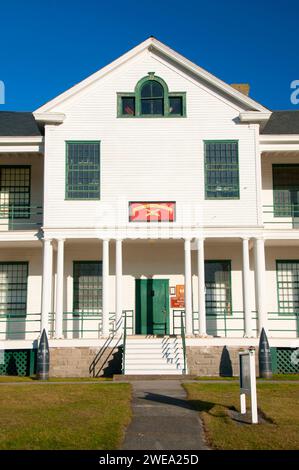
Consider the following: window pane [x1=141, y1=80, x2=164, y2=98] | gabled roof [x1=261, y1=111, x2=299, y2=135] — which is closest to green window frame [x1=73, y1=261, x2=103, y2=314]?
window pane [x1=141, y1=80, x2=164, y2=98]

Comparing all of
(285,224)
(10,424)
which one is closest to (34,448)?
(10,424)

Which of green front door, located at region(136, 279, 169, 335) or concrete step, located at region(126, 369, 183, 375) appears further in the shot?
green front door, located at region(136, 279, 169, 335)

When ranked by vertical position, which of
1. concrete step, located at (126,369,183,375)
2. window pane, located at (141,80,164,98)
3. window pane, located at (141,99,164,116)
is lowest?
concrete step, located at (126,369,183,375)

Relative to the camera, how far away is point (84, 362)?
19.6 meters

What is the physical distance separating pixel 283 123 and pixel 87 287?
431 inches

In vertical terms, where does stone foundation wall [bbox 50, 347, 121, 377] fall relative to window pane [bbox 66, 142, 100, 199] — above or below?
below

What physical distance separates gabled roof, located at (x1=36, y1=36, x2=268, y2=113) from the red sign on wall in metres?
4.73

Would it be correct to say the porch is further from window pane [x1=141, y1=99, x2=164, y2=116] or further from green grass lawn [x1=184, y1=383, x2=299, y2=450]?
green grass lawn [x1=184, y1=383, x2=299, y2=450]

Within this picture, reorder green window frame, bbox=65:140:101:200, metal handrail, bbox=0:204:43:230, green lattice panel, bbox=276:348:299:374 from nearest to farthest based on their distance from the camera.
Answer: green lattice panel, bbox=276:348:299:374 → green window frame, bbox=65:140:101:200 → metal handrail, bbox=0:204:43:230

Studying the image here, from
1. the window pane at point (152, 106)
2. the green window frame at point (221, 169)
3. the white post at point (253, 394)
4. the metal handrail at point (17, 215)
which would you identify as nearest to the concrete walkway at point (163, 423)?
the white post at point (253, 394)

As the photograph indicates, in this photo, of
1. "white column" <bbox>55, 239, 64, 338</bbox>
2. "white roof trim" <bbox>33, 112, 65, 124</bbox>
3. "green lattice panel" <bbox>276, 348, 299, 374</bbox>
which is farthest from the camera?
"white roof trim" <bbox>33, 112, 65, 124</bbox>

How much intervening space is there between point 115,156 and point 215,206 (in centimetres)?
413

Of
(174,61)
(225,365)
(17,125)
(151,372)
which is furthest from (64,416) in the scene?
(17,125)

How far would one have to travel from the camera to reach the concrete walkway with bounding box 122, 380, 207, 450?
351 inches
